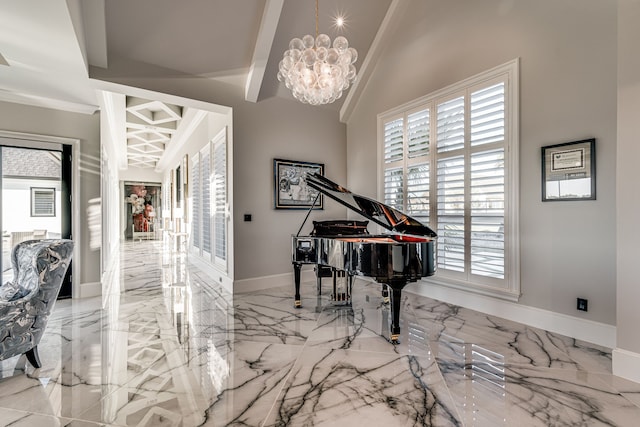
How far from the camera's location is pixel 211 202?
5.70 meters

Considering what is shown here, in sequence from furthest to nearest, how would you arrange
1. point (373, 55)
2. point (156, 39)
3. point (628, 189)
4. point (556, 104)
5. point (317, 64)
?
point (373, 55) → point (156, 39) → point (317, 64) → point (556, 104) → point (628, 189)

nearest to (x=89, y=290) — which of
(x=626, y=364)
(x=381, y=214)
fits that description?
(x=381, y=214)

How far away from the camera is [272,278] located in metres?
4.66

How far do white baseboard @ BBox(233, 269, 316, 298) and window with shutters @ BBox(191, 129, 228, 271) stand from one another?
1.74 feet

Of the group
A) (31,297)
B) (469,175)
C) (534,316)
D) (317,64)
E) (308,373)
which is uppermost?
(317,64)

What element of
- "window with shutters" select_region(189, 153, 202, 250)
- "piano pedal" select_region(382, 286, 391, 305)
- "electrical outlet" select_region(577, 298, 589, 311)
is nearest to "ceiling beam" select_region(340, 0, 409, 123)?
"piano pedal" select_region(382, 286, 391, 305)

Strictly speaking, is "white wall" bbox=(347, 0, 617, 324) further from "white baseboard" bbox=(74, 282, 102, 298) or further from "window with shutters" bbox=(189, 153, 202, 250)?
"white baseboard" bbox=(74, 282, 102, 298)

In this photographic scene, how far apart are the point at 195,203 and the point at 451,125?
582cm

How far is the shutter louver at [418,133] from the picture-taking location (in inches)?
157

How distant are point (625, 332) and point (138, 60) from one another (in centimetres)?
528

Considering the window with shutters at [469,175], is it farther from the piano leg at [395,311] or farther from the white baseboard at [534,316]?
the piano leg at [395,311]

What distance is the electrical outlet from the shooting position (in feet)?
8.68

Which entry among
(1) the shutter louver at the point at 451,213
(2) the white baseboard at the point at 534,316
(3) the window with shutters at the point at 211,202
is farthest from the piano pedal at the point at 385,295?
(3) the window with shutters at the point at 211,202

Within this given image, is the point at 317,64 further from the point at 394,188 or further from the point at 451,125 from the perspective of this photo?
the point at 394,188
